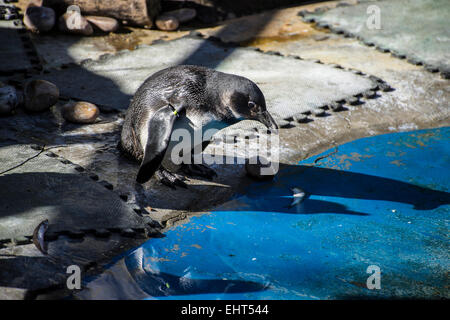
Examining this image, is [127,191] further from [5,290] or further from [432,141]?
[432,141]

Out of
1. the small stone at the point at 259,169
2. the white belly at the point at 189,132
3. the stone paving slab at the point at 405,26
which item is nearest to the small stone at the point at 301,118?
the small stone at the point at 259,169

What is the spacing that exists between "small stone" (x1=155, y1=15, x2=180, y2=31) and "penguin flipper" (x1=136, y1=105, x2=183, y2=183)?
13.7 feet

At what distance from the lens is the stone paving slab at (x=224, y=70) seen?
219 inches

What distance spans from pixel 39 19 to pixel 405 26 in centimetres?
483

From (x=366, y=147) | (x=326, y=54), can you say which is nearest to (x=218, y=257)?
(x=366, y=147)

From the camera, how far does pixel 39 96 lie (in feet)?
16.5

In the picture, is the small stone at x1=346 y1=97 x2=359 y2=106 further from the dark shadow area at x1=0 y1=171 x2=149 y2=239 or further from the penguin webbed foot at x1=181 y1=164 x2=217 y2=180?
the dark shadow area at x1=0 y1=171 x2=149 y2=239

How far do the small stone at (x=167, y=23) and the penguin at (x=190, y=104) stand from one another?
144 inches

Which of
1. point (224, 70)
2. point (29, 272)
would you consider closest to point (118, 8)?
point (224, 70)

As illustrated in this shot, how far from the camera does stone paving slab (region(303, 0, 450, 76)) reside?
21.9 feet

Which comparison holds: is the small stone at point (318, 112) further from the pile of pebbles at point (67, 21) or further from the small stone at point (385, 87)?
the pile of pebbles at point (67, 21)

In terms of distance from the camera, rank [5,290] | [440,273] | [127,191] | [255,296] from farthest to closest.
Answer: [127,191] < [440,273] < [255,296] < [5,290]

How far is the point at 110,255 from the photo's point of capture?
331 cm
